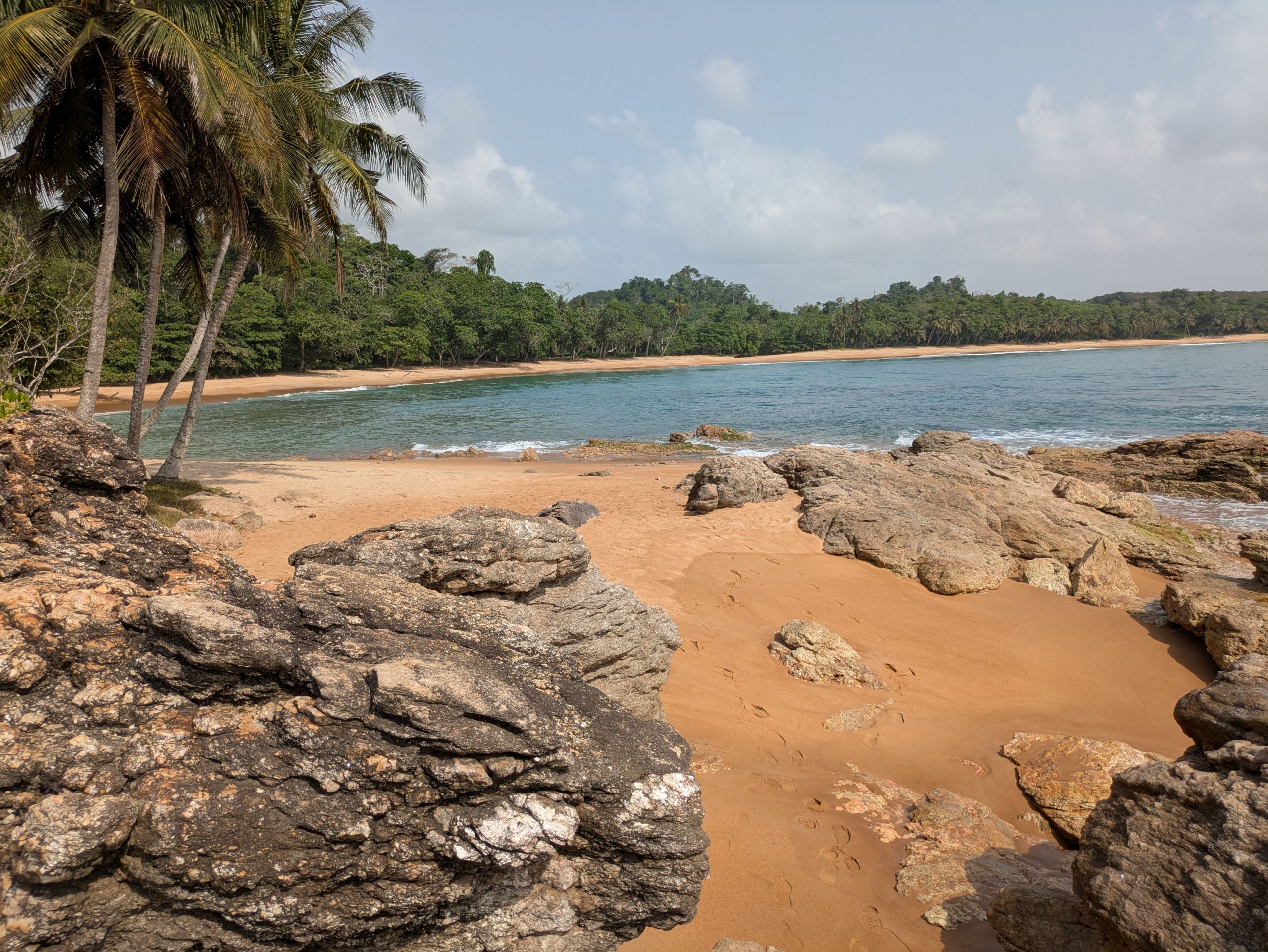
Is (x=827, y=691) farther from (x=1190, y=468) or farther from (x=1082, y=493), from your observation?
(x=1190, y=468)

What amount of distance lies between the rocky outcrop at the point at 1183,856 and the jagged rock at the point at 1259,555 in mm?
7132

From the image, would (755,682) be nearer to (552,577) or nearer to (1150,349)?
(552,577)

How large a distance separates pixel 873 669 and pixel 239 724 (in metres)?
5.97

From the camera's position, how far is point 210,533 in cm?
842

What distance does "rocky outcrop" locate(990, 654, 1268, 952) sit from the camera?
2631mm

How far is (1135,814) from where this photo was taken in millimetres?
3113

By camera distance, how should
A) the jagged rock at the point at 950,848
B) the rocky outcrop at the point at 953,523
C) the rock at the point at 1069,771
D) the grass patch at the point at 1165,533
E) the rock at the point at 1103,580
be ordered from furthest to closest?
1. the grass patch at the point at 1165,533
2. the rocky outcrop at the point at 953,523
3. the rock at the point at 1103,580
4. the rock at the point at 1069,771
5. the jagged rock at the point at 950,848

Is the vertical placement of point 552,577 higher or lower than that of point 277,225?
lower

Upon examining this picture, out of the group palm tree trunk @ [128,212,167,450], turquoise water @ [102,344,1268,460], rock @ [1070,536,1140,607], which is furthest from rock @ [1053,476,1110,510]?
palm tree trunk @ [128,212,167,450]

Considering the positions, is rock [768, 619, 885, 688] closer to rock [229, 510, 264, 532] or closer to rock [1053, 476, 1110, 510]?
rock [229, 510, 264, 532]

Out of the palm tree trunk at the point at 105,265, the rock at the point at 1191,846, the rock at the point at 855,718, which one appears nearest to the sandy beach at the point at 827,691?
the rock at the point at 855,718

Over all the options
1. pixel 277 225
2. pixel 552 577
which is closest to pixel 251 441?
pixel 277 225

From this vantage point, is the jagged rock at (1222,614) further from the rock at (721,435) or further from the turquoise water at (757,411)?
the rock at (721,435)

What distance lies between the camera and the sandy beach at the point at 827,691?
393 cm
